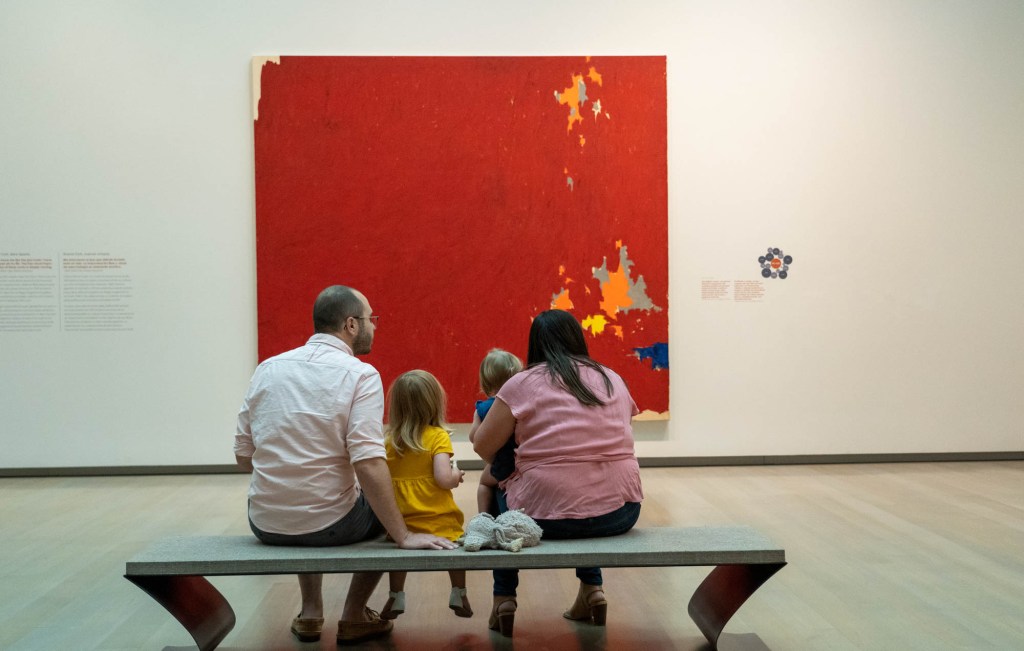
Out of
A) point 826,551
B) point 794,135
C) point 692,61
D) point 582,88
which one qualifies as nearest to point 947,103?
point 794,135

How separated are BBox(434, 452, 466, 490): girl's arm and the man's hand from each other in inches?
12.2

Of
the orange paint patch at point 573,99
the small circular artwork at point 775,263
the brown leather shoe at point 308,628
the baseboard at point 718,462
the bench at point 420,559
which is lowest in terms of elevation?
the baseboard at point 718,462

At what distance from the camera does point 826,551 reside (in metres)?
5.28

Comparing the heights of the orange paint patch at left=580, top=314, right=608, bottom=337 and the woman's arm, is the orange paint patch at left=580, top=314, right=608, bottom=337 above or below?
above

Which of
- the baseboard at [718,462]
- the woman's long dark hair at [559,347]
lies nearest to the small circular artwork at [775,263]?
the baseboard at [718,462]

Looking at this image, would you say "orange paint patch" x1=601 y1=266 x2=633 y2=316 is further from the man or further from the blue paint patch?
the man

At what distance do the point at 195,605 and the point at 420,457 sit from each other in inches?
38.4

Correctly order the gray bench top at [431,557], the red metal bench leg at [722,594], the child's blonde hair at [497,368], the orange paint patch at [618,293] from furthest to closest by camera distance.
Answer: the orange paint patch at [618,293] → the child's blonde hair at [497,368] → the red metal bench leg at [722,594] → the gray bench top at [431,557]

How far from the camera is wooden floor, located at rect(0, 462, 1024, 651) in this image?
12.6 ft

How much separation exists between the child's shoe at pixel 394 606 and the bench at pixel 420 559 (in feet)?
1.46

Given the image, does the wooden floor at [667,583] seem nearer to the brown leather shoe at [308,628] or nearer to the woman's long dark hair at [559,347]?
the brown leather shoe at [308,628]

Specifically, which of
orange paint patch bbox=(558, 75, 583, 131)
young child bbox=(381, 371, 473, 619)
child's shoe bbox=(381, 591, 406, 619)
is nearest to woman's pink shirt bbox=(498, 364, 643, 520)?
young child bbox=(381, 371, 473, 619)

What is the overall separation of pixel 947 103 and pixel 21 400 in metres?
8.28

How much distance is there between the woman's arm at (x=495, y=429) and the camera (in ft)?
12.1
